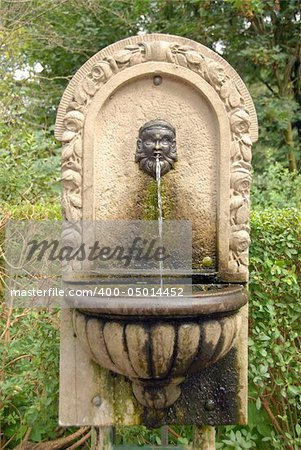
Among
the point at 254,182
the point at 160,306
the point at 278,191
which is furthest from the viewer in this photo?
the point at 254,182

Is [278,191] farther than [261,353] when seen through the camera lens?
Yes

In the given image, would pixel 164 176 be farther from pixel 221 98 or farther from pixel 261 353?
pixel 261 353

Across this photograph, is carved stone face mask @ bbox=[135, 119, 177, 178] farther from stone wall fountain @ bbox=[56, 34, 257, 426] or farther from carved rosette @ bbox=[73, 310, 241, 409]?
carved rosette @ bbox=[73, 310, 241, 409]

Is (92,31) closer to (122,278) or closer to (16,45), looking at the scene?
(16,45)

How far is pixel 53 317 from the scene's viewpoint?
3184mm

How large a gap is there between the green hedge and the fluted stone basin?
24.8 inches

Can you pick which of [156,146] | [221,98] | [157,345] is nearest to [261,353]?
[157,345]

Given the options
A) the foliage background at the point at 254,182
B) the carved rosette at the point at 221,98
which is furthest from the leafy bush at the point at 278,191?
the carved rosette at the point at 221,98

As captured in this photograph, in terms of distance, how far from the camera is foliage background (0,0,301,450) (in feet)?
10.0

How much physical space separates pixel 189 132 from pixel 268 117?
4070mm

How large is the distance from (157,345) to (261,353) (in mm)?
943

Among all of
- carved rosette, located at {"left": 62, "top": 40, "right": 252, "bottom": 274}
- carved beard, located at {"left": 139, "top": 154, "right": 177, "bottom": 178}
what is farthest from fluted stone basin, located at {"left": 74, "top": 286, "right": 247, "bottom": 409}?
carved beard, located at {"left": 139, "top": 154, "right": 177, "bottom": 178}

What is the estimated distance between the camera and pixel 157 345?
223 centimetres

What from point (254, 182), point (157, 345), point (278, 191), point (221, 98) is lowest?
point (157, 345)
